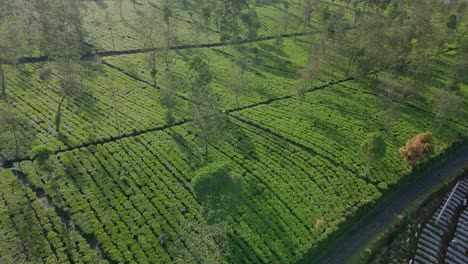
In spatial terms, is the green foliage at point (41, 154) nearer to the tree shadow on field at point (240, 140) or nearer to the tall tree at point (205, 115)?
the tall tree at point (205, 115)

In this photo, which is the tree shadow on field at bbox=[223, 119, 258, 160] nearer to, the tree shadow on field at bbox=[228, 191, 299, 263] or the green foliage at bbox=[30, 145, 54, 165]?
the tree shadow on field at bbox=[228, 191, 299, 263]

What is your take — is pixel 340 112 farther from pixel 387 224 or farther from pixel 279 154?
pixel 387 224

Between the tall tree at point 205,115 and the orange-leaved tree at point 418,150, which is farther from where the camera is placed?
the orange-leaved tree at point 418,150

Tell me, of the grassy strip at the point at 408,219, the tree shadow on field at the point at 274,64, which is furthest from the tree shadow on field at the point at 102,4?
the grassy strip at the point at 408,219

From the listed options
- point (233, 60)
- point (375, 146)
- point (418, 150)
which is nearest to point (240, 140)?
point (375, 146)

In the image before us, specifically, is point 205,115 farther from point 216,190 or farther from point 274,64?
point 274,64

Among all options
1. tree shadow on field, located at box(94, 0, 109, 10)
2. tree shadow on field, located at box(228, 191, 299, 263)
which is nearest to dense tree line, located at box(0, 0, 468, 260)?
tree shadow on field, located at box(228, 191, 299, 263)
